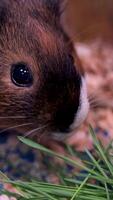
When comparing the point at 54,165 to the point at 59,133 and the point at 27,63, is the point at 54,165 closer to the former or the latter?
the point at 59,133

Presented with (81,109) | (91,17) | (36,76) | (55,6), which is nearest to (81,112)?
(81,109)

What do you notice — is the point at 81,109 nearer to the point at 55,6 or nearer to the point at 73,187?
the point at 73,187

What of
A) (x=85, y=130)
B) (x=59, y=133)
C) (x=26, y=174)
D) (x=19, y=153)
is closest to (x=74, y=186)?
(x=59, y=133)

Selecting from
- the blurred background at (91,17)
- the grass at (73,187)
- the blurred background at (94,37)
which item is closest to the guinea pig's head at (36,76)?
the grass at (73,187)

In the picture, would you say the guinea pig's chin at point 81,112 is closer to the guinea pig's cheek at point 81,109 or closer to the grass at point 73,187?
the guinea pig's cheek at point 81,109

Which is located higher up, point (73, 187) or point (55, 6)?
point (55, 6)

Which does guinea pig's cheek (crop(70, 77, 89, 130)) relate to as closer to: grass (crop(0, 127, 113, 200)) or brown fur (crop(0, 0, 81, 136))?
brown fur (crop(0, 0, 81, 136))

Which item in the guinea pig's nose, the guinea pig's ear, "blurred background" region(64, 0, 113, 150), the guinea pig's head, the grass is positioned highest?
"blurred background" region(64, 0, 113, 150)

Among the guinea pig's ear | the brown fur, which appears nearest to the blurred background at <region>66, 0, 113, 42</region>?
the guinea pig's ear
